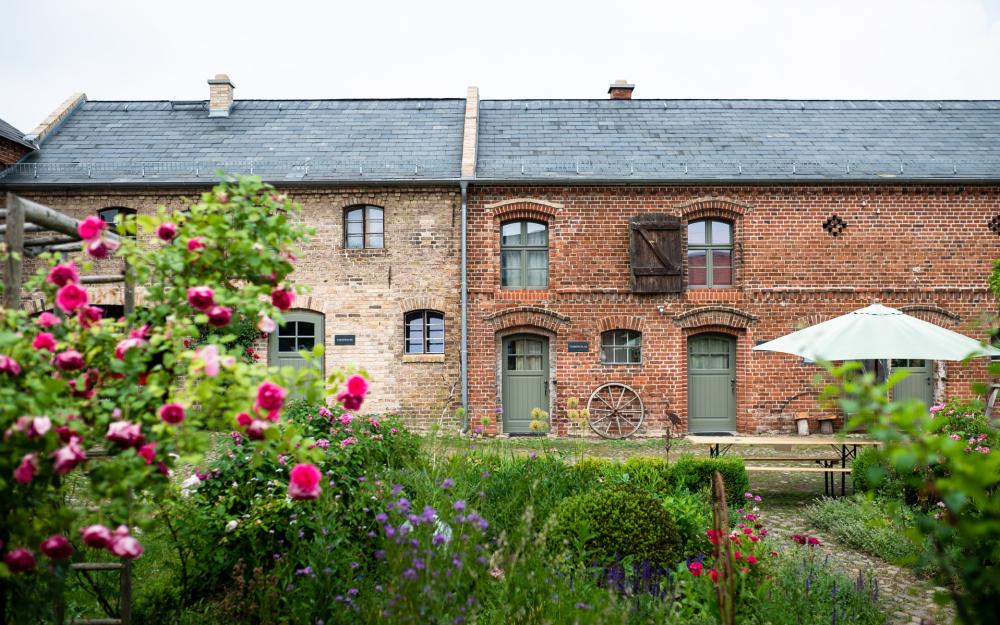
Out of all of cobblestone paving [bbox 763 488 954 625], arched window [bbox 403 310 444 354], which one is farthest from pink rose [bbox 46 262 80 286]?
arched window [bbox 403 310 444 354]

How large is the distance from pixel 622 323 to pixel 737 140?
15.4ft

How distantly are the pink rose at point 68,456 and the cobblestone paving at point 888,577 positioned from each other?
162 inches

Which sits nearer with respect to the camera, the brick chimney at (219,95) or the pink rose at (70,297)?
the pink rose at (70,297)

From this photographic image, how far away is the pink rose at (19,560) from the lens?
2.49 m

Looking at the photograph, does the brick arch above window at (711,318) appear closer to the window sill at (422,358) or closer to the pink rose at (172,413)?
the window sill at (422,358)

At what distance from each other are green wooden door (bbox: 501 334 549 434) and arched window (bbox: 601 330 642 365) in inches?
43.7

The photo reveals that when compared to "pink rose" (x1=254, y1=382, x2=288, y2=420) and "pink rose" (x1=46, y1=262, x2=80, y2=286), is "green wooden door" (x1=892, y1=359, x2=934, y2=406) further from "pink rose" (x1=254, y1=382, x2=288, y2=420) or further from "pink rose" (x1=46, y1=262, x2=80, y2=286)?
"pink rose" (x1=46, y1=262, x2=80, y2=286)

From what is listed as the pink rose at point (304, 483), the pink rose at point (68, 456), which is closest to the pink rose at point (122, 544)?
the pink rose at point (68, 456)

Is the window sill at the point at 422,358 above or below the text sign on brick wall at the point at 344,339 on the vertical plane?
below

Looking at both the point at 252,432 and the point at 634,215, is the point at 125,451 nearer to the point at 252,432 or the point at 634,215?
the point at 252,432

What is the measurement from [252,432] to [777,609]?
320 cm

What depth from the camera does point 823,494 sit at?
8.36 m

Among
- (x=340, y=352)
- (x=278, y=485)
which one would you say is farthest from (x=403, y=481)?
(x=340, y=352)

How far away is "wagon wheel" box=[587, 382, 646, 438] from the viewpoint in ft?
44.7
